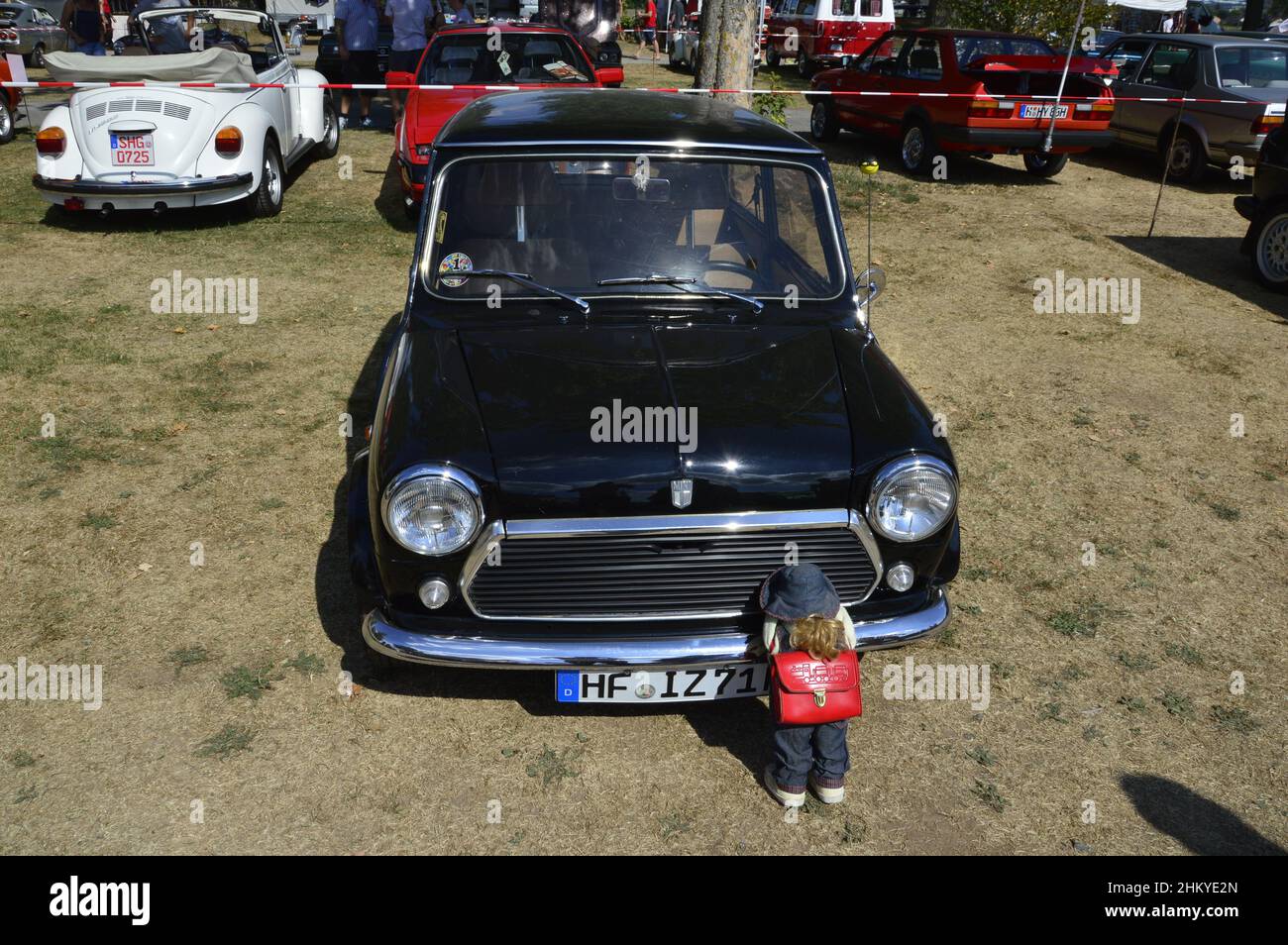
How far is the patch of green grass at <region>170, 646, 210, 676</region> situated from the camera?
3885mm

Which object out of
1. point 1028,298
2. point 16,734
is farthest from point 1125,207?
point 16,734

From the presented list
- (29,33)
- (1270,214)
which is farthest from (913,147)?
(29,33)

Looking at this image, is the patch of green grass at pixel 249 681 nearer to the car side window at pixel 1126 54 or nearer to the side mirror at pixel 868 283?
the side mirror at pixel 868 283

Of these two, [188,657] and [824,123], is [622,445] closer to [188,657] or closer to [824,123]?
[188,657]

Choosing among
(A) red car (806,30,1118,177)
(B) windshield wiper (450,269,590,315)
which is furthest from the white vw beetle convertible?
(A) red car (806,30,1118,177)

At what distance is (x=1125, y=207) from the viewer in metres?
11.7

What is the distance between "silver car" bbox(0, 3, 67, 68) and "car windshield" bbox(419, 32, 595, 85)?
50.3ft

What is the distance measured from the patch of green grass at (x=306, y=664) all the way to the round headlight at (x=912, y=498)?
219 centimetres

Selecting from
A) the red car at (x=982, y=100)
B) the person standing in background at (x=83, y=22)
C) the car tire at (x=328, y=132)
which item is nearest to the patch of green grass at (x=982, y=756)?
the red car at (x=982, y=100)

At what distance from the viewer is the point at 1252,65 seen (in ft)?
39.9

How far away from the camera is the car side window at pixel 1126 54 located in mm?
14516

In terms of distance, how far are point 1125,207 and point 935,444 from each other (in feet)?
32.9

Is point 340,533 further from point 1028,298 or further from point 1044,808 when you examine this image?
point 1028,298

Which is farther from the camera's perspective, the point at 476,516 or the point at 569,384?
the point at 569,384
